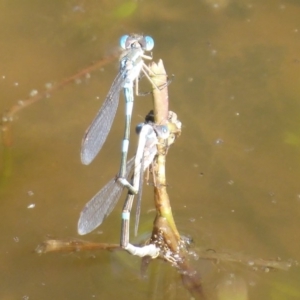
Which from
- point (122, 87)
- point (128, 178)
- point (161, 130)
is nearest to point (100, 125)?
point (122, 87)

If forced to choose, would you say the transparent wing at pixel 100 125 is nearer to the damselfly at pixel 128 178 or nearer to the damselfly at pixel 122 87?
the damselfly at pixel 122 87

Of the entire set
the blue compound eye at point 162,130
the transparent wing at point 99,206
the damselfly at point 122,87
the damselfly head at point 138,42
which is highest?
the damselfly head at point 138,42

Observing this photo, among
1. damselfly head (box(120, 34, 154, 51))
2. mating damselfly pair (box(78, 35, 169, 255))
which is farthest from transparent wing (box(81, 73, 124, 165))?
damselfly head (box(120, 34, 154, 51))

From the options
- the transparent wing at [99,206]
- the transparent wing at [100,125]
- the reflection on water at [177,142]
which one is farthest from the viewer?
the reflection on water at [177,142]

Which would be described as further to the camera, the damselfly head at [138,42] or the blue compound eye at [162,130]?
the damselfly head at [138,42]

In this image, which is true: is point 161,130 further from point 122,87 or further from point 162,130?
point 122,87

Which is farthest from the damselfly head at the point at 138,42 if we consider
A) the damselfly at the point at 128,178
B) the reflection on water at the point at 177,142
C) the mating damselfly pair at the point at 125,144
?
the reflection on water at the point at 177,142
